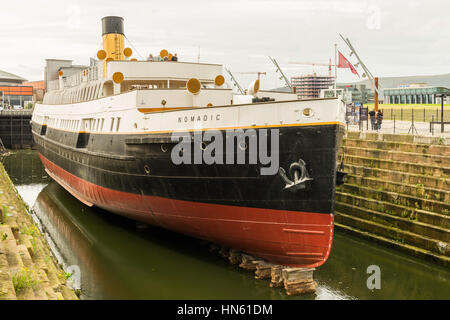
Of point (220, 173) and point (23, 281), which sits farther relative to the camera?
point (220, 173)

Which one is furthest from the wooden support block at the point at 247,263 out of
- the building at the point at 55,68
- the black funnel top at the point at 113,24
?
the building at the point at 55,68

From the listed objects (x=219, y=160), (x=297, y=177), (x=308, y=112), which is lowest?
(x=297, y=177)

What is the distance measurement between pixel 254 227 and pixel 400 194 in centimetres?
680

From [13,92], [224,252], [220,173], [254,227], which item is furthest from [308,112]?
[13,92]

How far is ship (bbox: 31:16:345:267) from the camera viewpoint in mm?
11328

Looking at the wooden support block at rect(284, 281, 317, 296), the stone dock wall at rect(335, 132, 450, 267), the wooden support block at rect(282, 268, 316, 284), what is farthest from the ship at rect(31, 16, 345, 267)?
the stone dock wall at rect(335, 132, 450, 267)

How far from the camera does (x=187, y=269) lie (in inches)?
526

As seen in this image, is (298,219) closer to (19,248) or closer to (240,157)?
(240,157)

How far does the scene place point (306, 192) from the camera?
1141 centimetres

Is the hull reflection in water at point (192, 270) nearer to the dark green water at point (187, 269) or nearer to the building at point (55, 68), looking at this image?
the dark green water at point (187, 269)

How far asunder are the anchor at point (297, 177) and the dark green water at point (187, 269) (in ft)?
9.81

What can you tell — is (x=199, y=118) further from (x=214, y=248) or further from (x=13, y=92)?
(x=13, y=92)

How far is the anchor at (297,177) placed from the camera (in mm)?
11305

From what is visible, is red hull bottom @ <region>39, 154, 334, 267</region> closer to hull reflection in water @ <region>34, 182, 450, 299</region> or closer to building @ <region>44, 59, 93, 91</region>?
hull reflection in water @ <region>34, 182, 450, 299</region>
